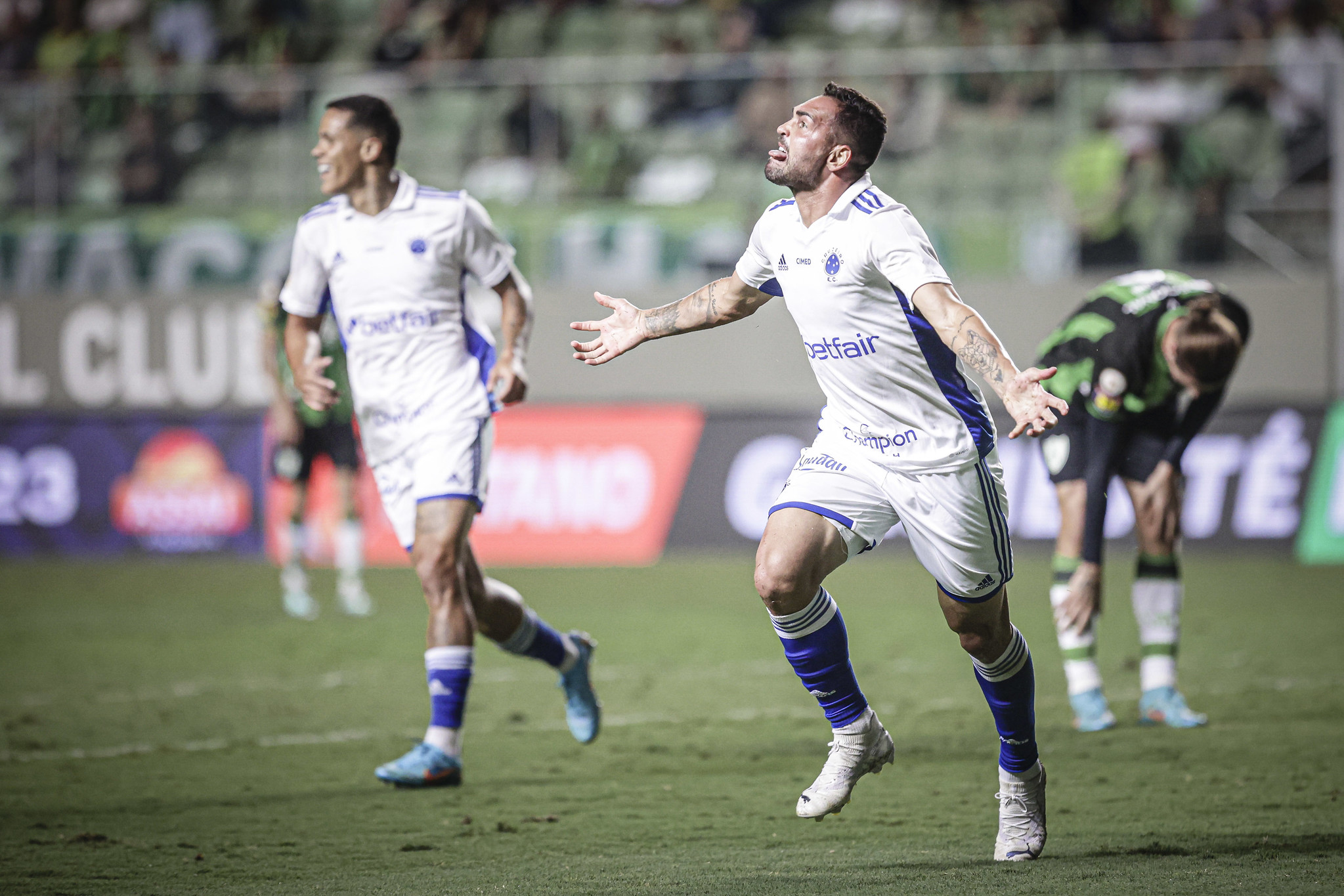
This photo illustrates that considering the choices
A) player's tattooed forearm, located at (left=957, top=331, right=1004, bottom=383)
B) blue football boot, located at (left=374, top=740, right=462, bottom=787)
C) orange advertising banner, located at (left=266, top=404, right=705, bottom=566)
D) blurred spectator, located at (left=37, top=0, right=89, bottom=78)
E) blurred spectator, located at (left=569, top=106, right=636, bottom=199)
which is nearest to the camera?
player's tattooed forearm, located at (left=957, top=331, right=1004, bottom=383)

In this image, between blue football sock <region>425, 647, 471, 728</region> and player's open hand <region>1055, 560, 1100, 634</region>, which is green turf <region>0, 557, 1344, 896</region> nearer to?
blue football sock <region>425, 647, 471, 728</region>

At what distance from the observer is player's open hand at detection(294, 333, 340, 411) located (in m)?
6.16

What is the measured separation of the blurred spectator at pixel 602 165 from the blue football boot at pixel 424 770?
30.0 feet

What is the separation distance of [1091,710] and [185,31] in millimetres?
14034

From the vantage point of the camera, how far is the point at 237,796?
5.79m

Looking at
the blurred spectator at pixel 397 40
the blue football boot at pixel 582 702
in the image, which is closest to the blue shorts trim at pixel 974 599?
the blue football boot at pixel 582 702

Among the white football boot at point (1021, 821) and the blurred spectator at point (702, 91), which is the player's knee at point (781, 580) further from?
the blurred spectator at point (702, 91)

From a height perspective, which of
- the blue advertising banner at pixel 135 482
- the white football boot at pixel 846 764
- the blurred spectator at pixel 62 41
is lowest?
the blue advertising banner at pixel 135 482

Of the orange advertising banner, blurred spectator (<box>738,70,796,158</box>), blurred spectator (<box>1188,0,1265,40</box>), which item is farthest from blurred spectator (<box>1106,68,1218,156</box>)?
the orange advertising banner

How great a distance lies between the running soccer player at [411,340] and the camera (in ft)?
20.2

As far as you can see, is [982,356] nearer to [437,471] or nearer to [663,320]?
[663,320]

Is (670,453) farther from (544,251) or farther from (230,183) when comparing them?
(230,183)

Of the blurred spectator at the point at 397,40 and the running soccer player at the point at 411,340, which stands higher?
the blurred spectator at the point at 397,40

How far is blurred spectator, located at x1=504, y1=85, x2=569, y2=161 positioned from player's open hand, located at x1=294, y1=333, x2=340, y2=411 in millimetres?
8515
